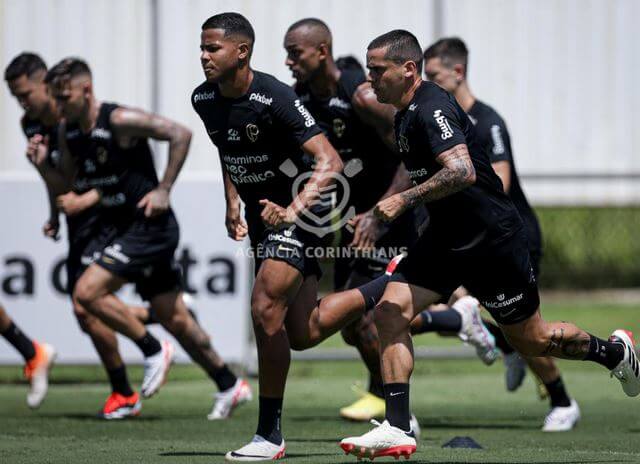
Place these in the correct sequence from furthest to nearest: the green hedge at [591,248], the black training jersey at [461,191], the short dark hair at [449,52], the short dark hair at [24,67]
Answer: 1. the green hedge at [591,248]
2. the short dark hair at [24,67]
3. the short dark hair at [449,52]
4. the black training jersey at [461,191]

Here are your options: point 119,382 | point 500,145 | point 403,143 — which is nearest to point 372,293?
point 403,143

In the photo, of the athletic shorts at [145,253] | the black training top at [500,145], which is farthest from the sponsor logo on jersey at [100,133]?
the black training top at [500,145]

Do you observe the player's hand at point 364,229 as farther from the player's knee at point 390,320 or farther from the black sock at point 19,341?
the black sock at point 19,341

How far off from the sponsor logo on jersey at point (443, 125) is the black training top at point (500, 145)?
218 centimetres

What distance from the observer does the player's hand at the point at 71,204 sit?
10406 mm

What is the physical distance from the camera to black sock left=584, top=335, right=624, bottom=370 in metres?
7.82

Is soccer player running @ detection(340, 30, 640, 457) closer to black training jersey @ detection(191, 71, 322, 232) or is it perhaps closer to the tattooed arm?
the tattooed arm

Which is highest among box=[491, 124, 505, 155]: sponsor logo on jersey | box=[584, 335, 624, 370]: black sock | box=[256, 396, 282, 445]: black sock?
box=[491, 124, 505, 155]: sponsor logo on jersey

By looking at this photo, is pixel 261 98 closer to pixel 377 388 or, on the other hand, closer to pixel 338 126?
pixel 338 126

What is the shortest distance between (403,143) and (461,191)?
424mm

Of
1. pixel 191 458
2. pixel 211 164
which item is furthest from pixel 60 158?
A: pixel 211 164

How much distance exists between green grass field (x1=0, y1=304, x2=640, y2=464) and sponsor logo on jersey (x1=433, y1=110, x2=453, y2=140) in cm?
180

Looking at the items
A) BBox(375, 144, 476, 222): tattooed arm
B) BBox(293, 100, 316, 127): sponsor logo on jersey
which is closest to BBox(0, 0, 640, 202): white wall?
BBox(293, 100, 316, 127): sponsor logo on jersey

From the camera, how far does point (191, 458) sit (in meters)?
7.61
